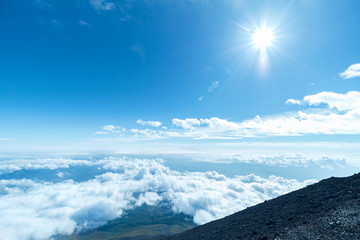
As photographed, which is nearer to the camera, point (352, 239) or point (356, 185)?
point (352, 239)

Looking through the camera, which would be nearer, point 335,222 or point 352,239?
point 352,239

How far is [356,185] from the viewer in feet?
61.1

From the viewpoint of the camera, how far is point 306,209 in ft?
57.6

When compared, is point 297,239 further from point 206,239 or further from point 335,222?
point 206,239

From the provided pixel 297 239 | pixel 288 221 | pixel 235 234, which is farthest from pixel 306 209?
pixel 235 234

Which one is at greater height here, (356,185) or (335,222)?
(356,185)

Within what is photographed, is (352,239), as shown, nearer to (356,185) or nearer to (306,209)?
(306,209)

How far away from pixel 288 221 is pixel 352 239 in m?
6.51

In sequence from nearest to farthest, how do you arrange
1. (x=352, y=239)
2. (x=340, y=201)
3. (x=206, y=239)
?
(x=352, y=239), (x=340, y=201), (x=206, y=239)

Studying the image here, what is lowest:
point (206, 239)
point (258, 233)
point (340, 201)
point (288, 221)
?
point (206, 239)

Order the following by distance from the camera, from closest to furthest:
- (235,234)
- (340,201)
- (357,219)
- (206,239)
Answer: (357,219), (340,201), (235,234), (206,239)

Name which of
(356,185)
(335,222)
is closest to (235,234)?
(335,222)

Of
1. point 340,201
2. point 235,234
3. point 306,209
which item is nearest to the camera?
point 340,201

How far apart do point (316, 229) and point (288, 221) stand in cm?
398
